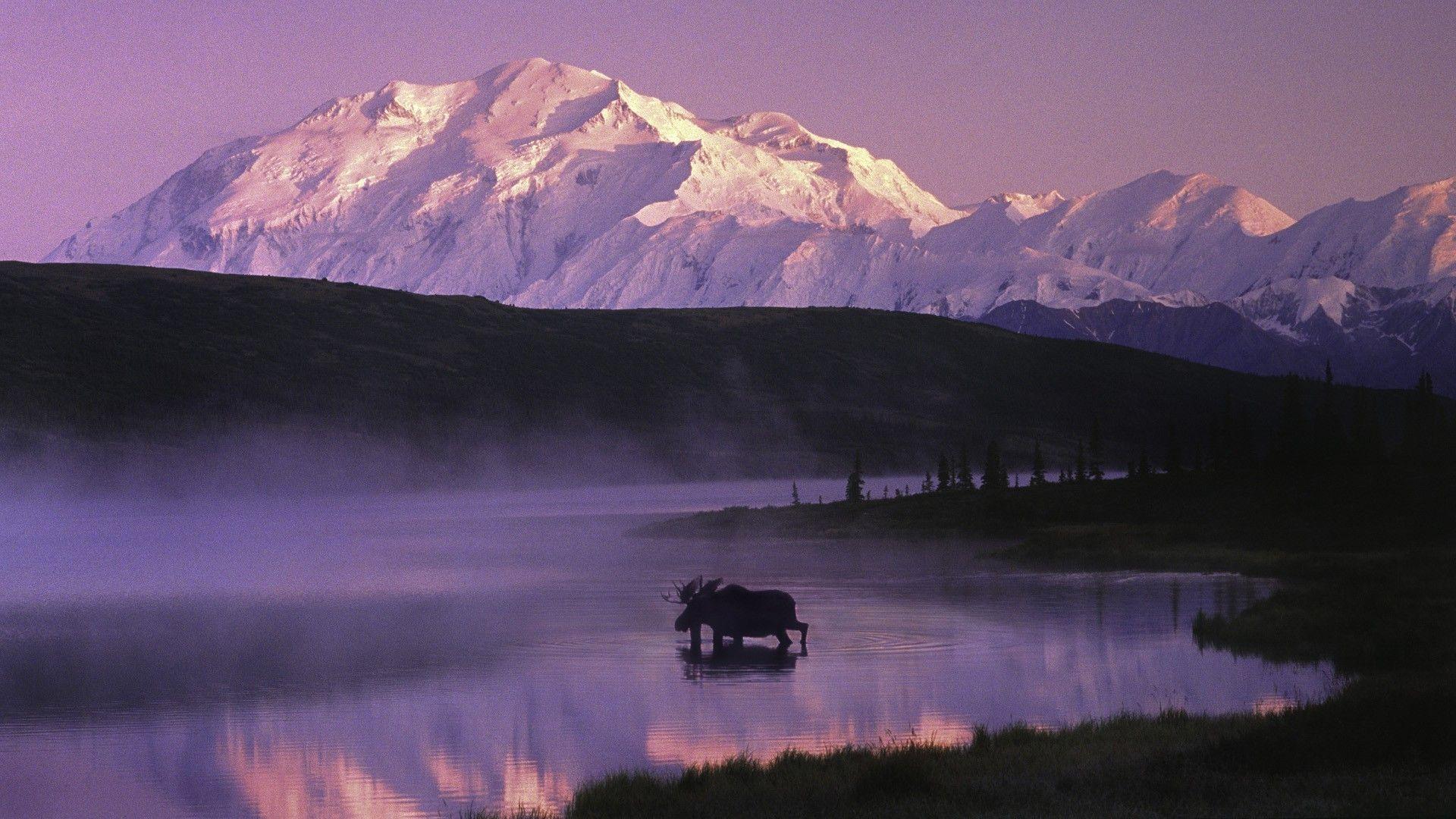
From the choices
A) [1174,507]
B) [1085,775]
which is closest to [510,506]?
[1174,507]

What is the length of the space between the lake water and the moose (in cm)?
75

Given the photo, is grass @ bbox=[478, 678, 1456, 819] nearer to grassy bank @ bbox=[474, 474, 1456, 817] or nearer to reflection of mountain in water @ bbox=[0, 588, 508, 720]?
grassy bank @ bbox=[474, 474, 1456, 817]

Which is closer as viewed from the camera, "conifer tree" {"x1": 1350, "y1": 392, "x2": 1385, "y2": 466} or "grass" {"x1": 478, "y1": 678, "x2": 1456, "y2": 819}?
"grass" {"x1": 478, "y1": 678, "x2": 1456, "y2": 819}

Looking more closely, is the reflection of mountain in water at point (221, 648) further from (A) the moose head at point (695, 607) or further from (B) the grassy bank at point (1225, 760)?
(B) the grassy bank at point (1225, 760)

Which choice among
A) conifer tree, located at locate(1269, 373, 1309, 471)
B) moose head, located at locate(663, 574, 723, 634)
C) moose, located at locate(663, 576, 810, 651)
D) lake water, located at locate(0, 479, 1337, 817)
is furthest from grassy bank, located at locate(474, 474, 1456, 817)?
conifer tree, located at locate(1269, 373, 1309, 471)

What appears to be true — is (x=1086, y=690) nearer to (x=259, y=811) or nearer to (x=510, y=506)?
(x=259, y=811)

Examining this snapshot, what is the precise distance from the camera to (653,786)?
26672 mm

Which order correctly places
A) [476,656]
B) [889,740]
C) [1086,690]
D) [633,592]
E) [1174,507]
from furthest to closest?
[1174,507] → [633,592] → [476,656] → [1086,690] → [889,740]

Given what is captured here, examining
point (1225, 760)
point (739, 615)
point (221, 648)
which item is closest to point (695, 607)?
Answer: point (739, 615)

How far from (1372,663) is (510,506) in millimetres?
128510

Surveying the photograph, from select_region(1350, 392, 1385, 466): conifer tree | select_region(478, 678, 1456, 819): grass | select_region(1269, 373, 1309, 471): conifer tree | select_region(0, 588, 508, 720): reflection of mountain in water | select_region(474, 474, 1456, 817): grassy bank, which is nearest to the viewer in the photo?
select_region(478, 678, 1456, 819): grass

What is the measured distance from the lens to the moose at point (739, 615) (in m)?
45.2

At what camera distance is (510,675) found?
138ft

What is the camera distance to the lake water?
30688mm
